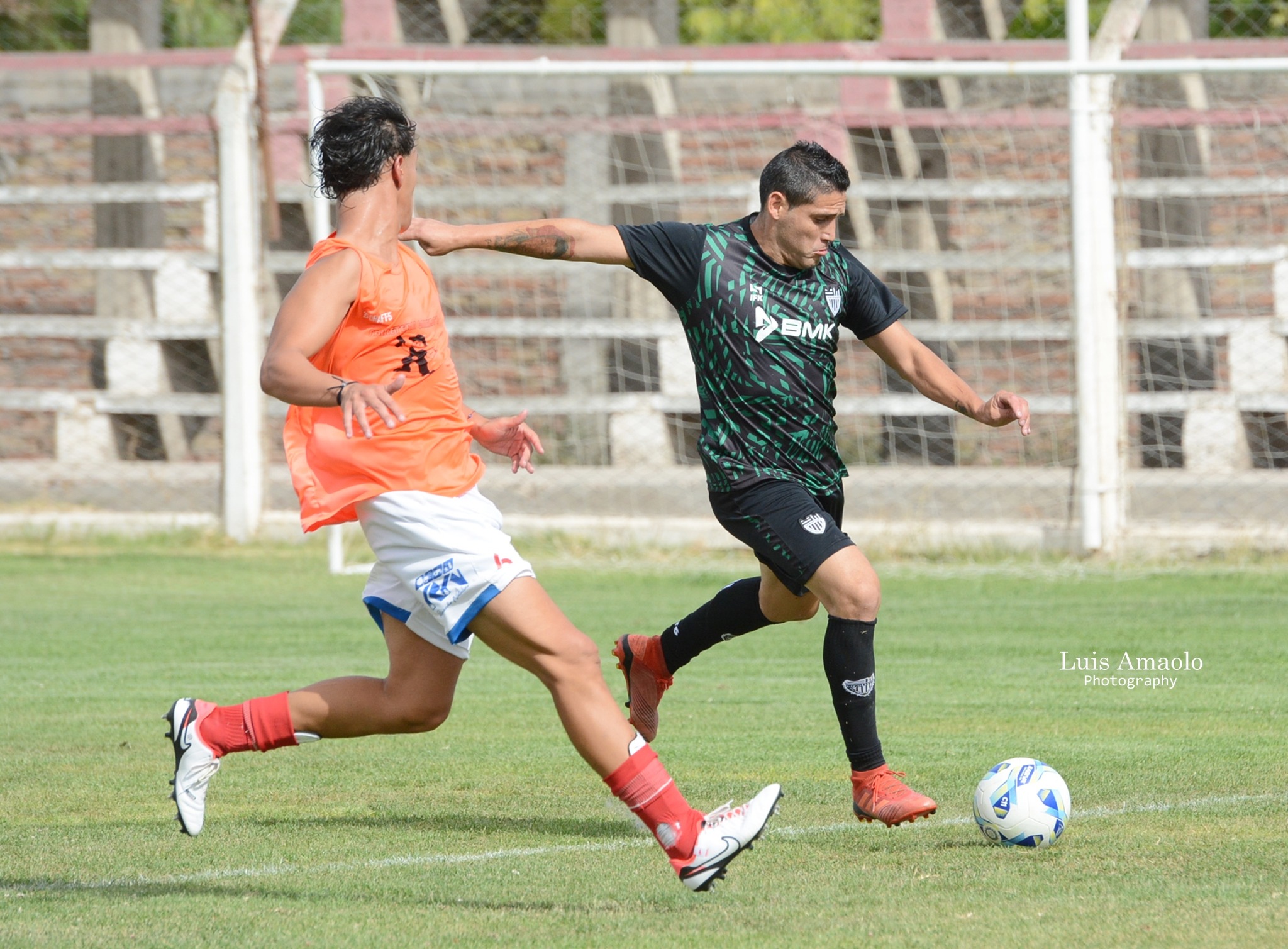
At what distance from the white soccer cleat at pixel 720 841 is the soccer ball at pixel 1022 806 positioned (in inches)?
34.3

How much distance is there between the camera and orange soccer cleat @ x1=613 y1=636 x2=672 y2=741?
615 centimetres

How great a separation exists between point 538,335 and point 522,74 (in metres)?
2.79

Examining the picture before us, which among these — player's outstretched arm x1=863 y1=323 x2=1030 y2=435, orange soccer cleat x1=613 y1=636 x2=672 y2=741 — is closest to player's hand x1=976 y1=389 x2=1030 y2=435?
player's outstretched arm x1=863 y1=323 x2=1030 y2=435

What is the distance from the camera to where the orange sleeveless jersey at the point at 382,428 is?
4.43 m

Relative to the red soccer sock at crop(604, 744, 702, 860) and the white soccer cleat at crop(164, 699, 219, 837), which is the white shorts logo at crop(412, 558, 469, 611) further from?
the white soccer cleat at crop(164, 699, 219, 837)

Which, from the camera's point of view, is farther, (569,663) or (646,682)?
(646,682)

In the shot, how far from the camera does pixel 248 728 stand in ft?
16.0

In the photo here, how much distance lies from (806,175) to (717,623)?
1599mm

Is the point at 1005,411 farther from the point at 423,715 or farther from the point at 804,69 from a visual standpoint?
the point at 804,69

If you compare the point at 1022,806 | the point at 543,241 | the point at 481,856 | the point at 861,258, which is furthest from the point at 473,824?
the point at 861,258

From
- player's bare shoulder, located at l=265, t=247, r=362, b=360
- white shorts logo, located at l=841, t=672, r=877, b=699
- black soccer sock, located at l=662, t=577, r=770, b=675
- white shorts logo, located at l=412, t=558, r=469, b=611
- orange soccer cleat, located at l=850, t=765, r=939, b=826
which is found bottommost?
orange soccer cleat, located at l=850, t=765, r=939, b=826

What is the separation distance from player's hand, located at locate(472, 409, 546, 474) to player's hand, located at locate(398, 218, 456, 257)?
26.3 inches

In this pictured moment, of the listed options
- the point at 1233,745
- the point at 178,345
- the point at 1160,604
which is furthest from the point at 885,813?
the point at 178,345

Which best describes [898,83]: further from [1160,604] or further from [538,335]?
[1160,604]
